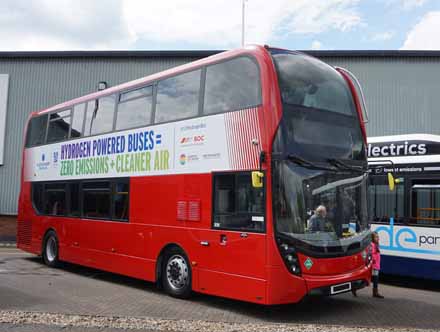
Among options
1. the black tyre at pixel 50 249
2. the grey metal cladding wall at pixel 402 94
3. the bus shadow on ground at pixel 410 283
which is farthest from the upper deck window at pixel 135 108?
the grey metal cladding wall at pixel 402 94

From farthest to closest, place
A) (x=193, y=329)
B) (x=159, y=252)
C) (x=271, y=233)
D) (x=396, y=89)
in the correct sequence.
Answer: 1. (x=396, y=89)
2. (x=159, y=252)
3. (x=271, y=233)
4. (x=193, y=329)

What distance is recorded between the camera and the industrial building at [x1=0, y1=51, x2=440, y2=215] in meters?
22.8

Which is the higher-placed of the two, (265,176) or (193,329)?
(265,176)

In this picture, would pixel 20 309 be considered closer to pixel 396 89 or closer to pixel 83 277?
pixel 83 277

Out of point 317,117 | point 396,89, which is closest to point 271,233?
point 317,117

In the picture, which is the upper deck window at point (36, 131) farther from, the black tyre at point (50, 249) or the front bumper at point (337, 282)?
the front bumper at point (337, 282)

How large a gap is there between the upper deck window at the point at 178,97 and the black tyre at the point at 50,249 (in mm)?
5749

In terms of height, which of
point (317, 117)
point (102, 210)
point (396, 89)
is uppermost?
point (396, 89)

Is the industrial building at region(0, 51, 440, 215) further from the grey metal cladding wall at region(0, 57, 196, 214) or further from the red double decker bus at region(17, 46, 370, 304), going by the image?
the red double decker bus at region(17, 46, 370, 304)

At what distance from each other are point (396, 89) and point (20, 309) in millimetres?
19201

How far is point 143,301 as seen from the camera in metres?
9.41

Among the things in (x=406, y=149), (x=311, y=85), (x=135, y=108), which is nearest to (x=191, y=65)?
(x=135, y=108)

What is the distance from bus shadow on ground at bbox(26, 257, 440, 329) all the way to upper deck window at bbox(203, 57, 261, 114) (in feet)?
11.1

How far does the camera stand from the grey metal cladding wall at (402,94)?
22688mm
